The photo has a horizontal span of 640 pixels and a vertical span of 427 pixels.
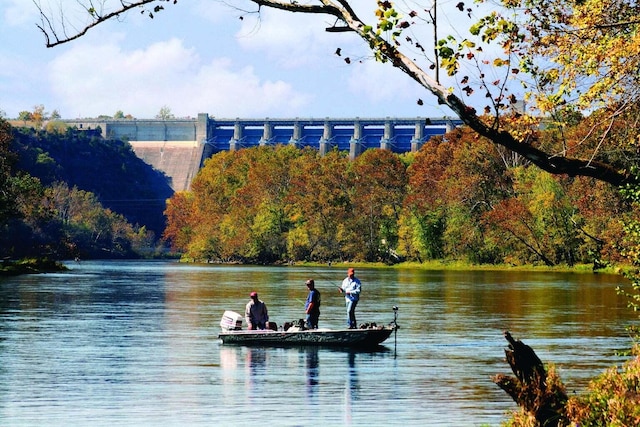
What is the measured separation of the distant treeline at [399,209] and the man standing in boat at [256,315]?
55.2 meters

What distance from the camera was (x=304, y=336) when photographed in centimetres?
3838

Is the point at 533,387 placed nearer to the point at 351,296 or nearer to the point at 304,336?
the point at 304,336

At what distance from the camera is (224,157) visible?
637 ft

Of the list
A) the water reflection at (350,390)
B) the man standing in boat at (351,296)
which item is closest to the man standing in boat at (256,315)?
the man standing in boat at (351,296)

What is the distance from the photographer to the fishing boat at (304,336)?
38.0 metres

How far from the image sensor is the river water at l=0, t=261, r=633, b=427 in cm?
2514

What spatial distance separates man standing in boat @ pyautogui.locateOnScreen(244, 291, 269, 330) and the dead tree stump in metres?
20.6

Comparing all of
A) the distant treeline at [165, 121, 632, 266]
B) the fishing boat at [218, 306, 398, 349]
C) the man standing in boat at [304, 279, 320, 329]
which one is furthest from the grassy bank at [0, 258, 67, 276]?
the man standing in boat at [304, 279, 320, 329]

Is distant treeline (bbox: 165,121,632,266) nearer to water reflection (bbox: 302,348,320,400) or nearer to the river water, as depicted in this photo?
the river water

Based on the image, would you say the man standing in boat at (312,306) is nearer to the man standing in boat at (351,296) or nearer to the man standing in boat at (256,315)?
the man standing in boat at (351,296)

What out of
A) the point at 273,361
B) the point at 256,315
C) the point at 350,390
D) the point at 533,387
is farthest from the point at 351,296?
the point at 533,387

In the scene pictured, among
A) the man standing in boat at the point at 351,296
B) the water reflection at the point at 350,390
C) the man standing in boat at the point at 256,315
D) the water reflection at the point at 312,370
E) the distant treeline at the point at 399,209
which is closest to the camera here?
the water reflection at the point at 350,390

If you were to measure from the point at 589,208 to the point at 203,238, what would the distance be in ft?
256

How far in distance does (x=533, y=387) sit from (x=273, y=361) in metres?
17.6
